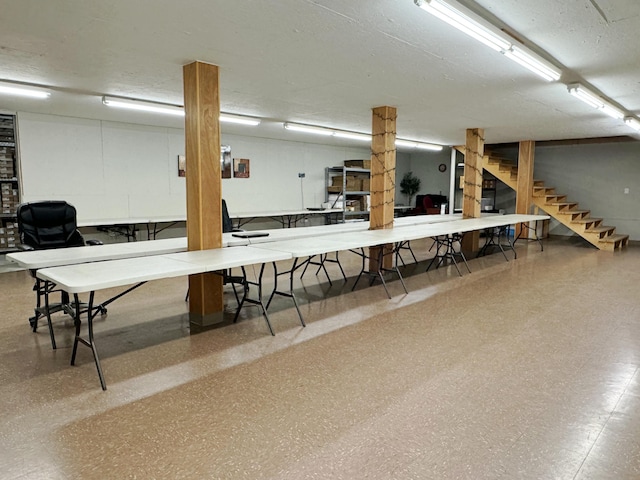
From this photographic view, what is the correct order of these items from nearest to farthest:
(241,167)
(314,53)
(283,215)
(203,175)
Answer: (314,53)
(203,175)
(283,215)
(241,167)

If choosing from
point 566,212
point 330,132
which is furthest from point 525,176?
point 330,132

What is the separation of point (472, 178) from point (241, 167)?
16.2 ft

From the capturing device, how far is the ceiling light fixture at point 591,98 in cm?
467

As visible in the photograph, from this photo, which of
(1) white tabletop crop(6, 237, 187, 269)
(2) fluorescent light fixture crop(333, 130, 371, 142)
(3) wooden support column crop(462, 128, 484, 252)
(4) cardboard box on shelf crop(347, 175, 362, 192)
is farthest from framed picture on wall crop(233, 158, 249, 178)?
(1) white tabletop crop(6, 237, 187, 269)

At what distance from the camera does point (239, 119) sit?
7145mm

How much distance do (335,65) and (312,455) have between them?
11.2ft

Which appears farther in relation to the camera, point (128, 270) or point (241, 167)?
point (241, 167)

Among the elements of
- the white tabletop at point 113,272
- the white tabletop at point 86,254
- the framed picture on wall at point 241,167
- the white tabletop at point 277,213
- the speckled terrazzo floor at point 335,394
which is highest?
the framed picture on wall at point 241,167

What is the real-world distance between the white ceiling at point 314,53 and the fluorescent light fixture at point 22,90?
0.21 meters

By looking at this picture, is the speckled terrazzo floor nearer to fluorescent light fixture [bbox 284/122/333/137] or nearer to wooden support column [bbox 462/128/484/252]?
wooden support column [bbox 462/128/484/252]

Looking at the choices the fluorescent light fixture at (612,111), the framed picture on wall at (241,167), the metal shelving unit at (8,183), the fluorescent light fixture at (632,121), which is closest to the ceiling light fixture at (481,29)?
the fluorescent light fixture at (612,111)

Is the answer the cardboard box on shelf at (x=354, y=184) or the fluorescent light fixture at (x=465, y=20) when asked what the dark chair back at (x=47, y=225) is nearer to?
the fluorescent light fixture at (x=465, y=20)

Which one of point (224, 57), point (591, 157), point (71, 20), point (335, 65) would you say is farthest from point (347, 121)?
point (591, 157)

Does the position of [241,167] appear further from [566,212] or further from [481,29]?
[566,212]
